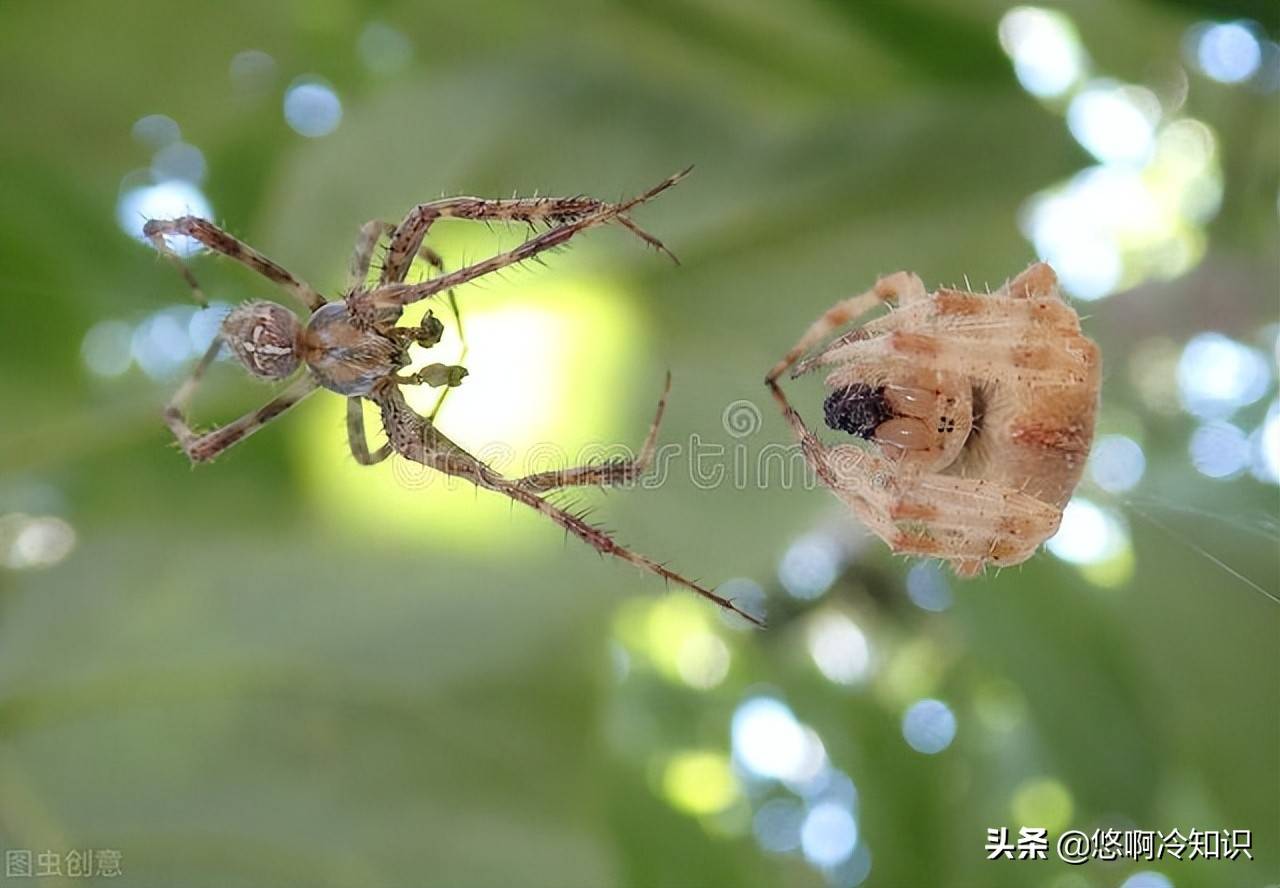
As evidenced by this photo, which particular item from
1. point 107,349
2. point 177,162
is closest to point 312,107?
point 177,162

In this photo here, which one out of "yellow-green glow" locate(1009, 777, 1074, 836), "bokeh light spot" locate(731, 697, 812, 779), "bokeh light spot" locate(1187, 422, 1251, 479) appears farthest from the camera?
"bokeh light spot" locate(731, 697, 812, 779)

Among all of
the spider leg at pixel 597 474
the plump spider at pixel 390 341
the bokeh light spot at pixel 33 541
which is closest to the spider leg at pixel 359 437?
the plump spider at pixel 390 341

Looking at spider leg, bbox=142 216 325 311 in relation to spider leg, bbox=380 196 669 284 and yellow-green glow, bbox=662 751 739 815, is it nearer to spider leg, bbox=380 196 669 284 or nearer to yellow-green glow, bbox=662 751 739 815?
spider leg, bbox=380 196 669 284

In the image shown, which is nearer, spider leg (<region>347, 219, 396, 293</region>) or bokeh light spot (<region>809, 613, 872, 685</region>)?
spider leg (<region>347, 219, 396, 293</region>)

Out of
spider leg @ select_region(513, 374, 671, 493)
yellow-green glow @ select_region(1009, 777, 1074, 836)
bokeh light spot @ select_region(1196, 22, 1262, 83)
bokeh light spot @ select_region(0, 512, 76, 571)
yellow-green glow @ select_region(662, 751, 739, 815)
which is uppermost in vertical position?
bokeh light spot @ select_region(1196, 22, 1262, 83)

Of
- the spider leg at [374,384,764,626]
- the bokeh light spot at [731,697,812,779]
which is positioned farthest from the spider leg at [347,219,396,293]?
the bokeh light spot at [731,697,812,779]

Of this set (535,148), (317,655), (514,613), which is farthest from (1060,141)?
(317,655)
